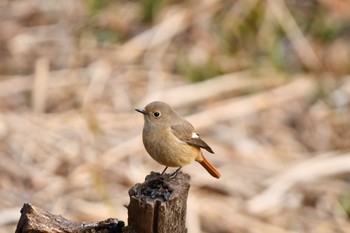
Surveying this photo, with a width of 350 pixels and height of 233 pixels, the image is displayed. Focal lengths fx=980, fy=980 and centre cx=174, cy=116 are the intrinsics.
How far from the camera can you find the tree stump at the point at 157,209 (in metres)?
3.06

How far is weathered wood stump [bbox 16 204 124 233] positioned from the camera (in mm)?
3086

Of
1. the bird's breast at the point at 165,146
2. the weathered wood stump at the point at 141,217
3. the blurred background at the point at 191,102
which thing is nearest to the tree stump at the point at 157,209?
the weathered wood stump at the point at 141,217

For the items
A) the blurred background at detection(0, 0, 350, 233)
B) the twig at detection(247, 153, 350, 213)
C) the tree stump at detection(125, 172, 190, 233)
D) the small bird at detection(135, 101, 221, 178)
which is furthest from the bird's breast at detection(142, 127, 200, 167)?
the twig at detection(247, 153, 350, 213)

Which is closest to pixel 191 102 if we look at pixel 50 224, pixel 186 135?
pixel 186 135

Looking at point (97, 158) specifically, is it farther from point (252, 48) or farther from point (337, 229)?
point (252, 48)

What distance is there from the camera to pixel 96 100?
7.70 meters

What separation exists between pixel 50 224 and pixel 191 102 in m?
4.56

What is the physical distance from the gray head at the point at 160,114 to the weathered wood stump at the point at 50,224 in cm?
78

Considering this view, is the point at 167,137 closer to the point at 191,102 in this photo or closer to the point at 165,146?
the point at 165,146

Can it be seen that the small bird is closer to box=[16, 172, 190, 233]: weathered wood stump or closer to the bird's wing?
the bird's wing

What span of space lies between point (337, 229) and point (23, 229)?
4.05 metres

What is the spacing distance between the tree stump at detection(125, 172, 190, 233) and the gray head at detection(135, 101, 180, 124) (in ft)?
2.19

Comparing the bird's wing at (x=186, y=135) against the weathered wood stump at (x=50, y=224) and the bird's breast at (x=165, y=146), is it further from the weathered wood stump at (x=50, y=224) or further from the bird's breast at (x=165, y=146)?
the weathered wood stump at (x=50, y=224)

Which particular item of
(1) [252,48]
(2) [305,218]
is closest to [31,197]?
(2) [305,218]
